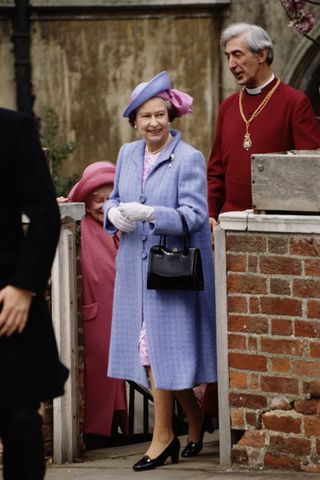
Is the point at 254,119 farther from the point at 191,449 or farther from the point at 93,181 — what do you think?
the point at 191,449

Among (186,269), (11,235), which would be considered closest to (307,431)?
(186,269)

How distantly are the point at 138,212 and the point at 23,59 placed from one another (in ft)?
29.7

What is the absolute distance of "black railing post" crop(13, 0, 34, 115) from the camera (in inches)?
632

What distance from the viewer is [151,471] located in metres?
7.44

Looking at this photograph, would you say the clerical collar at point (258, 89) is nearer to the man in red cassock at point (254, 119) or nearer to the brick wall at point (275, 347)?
the man in red cassock at point (254, 119)

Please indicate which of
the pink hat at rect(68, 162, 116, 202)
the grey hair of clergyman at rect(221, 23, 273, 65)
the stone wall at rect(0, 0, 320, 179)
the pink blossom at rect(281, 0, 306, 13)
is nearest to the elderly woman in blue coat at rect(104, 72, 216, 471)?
the grey hair of clergyman at rect(221, 23, 273, 65)

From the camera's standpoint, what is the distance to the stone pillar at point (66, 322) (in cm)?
780

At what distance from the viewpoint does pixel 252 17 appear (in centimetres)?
1558

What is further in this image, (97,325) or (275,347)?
(97,325)

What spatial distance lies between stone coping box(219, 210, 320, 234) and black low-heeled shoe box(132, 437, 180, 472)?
3.40ft

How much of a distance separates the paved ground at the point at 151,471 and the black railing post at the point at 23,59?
27.1ft

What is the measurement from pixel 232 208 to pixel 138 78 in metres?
8.22

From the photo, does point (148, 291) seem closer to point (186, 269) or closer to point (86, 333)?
point (186, 269)

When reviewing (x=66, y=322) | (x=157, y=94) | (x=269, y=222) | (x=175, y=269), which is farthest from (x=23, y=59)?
(x=269, y=222)
